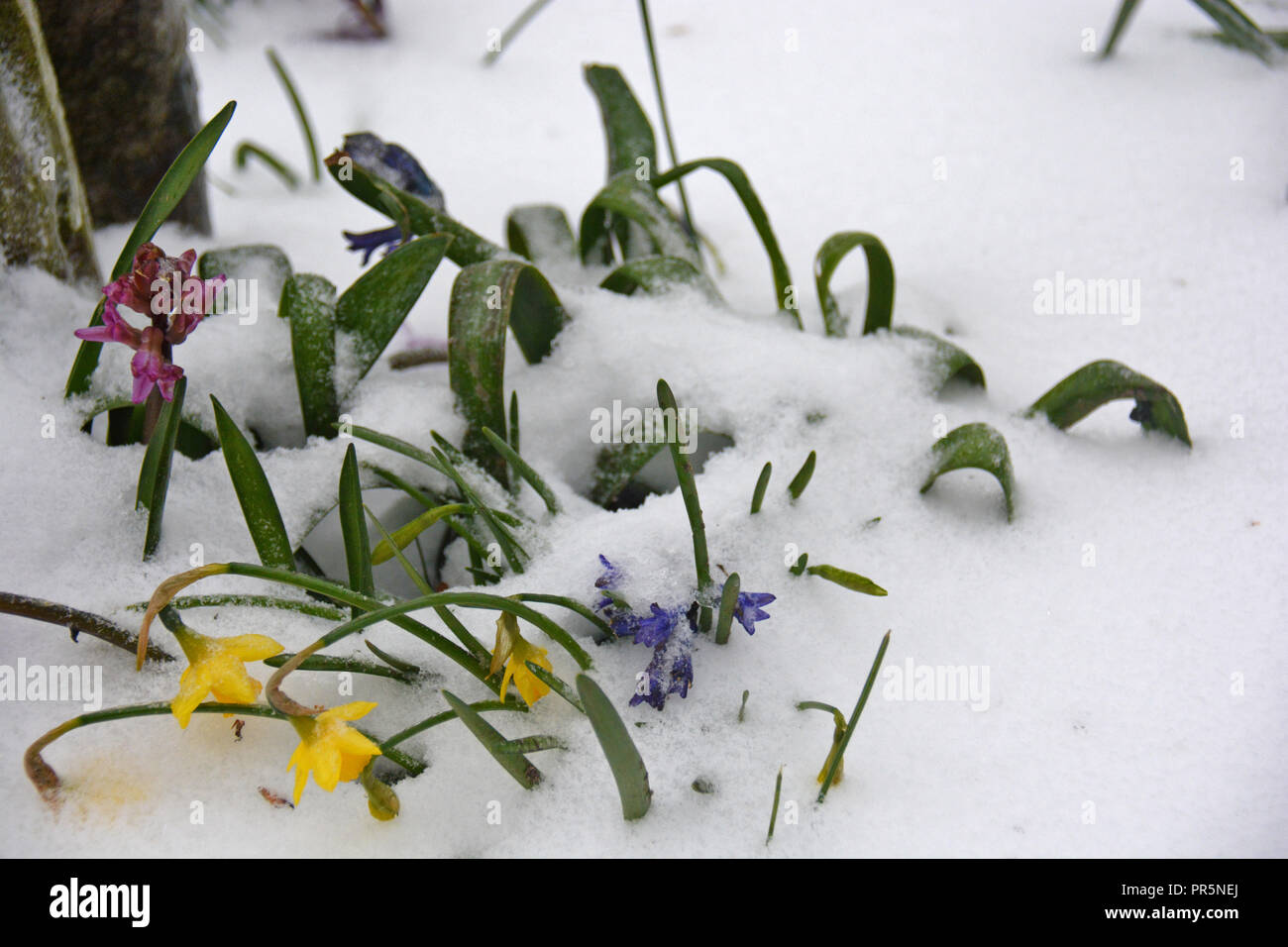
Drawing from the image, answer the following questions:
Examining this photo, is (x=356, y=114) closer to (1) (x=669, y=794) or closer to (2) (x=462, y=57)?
(2) (x=462, y=57)

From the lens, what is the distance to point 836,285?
157 cm

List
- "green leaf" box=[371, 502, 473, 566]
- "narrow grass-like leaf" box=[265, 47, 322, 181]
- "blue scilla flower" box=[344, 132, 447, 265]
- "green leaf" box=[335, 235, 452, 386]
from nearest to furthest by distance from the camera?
1. "green leaf" box=[371, 502, 473, 566]
2. "green leaf" box=[335, 235, 452, 386]
3. "blue scilla flower" box=[344, 132, 447, 265]
4. "narrow grass-like leaf" box=[265, 47, 322, 181]

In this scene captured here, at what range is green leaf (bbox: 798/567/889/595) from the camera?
3.04 ft

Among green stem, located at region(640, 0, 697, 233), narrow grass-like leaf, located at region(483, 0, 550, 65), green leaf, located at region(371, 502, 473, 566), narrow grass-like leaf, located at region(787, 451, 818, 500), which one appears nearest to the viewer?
green leaf, located at region(371, 502, 473, 566)

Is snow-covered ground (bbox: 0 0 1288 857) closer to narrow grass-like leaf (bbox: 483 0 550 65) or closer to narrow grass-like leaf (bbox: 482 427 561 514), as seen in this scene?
narrow grass-like leaf (bbox: 482 427 561 514)

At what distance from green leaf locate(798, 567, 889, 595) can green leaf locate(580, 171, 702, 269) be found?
0.53 metres

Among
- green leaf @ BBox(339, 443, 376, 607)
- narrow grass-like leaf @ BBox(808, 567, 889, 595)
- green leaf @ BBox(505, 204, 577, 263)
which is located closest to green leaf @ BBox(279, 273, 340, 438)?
green leaf @ BBox(339, 443, 376, 607)

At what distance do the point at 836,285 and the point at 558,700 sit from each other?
0.91 m

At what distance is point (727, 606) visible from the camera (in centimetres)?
90

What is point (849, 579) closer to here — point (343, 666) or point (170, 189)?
point (343, 666)
